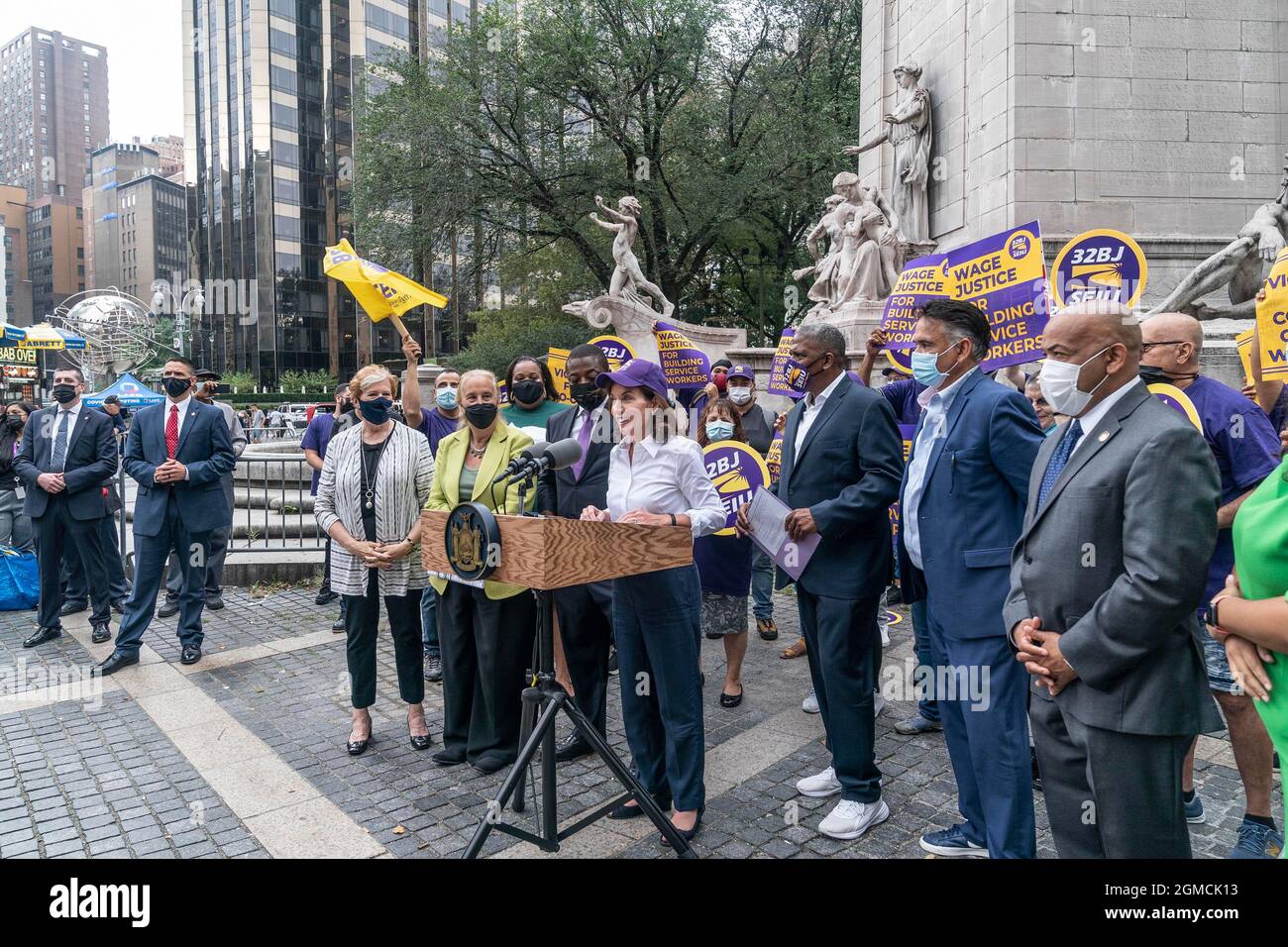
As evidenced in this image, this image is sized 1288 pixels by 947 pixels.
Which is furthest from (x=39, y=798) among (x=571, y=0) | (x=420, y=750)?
(x=571, y=0)

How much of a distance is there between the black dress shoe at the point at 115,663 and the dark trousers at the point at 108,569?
1.78m

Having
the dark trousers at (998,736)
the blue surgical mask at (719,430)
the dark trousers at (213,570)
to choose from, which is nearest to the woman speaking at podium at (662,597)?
the dark trousers at (998,736)

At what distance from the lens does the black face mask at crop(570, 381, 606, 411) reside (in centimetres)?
495

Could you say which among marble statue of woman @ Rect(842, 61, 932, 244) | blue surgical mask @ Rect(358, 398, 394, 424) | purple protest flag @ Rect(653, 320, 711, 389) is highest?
marble statue of woman @ Rect(842, 61, 932, 244)

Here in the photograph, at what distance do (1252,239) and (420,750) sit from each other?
31.0ft

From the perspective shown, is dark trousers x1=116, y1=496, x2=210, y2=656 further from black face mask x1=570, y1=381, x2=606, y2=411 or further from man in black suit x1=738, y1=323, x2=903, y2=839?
man in black suit x1=738, y1=323, x2=903, y2=839

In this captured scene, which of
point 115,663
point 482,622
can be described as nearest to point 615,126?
point 115,663

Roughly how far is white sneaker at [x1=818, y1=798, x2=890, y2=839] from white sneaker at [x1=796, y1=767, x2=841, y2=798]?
294 millimetres

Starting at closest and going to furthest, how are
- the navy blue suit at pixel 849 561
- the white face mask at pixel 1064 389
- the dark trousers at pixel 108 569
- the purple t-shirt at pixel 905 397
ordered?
the white face mask at pixel 1064 389 < the navy blue suit at pixel 849 561 < the purple t-shirt at pixel 905 397 < the dark trousers at pixel 108 569

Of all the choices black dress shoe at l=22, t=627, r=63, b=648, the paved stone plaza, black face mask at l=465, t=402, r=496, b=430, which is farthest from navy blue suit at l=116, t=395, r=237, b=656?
black face mask at l=465, t=402, r=496, b=430

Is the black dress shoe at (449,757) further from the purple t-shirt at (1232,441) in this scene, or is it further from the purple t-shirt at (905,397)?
the purple t-shirt at (1232,441)

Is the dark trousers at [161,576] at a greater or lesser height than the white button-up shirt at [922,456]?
lesser

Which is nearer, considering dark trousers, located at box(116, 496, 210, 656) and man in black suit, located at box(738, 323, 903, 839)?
man in black suit, located at box(738, 323, 903, 839)

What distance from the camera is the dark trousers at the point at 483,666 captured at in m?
4.69
